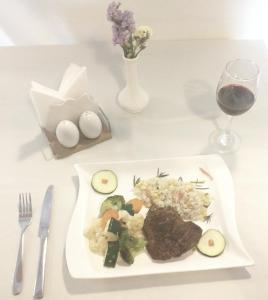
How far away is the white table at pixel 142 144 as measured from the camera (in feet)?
2.42

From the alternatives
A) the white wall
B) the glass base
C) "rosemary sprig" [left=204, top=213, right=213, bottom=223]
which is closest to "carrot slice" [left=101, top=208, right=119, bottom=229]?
"rosemary sprig" [left=204, top=213, right=213, bottom=223]

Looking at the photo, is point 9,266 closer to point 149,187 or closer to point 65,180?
point 65,180

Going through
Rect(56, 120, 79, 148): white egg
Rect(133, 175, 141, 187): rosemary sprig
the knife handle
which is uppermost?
Rect(56, 120, 79, 148): white egg

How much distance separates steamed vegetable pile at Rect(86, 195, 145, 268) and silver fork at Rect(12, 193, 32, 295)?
154 mm

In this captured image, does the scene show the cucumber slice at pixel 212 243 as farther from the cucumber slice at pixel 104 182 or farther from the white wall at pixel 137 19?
the white wall at pixel 137 19

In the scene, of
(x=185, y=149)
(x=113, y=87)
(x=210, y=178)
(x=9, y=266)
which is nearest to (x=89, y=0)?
(x=113, y=87)

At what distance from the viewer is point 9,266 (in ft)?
2.50

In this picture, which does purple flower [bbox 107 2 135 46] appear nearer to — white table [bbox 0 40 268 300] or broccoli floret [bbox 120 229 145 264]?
white table [bbox 0 40 268 300]

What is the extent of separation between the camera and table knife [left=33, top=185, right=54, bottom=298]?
723mm

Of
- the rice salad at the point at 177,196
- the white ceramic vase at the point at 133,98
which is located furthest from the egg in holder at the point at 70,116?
the rice salad at the point at 177,196

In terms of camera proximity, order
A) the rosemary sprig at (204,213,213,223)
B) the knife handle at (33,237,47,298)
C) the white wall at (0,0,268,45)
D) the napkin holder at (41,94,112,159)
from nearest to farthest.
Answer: the knife handle at (33,237,47,298) < the rosemary sprig at (204,213,213,223) < the napkin holder at (41,94,112,159) < the white wall at (0,0,268,45)

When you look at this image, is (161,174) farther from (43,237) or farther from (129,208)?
(43,237)

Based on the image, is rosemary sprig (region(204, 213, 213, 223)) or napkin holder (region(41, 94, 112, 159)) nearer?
rosemary sprig (region(204, 213, 213, 223))

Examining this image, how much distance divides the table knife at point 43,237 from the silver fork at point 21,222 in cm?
3
